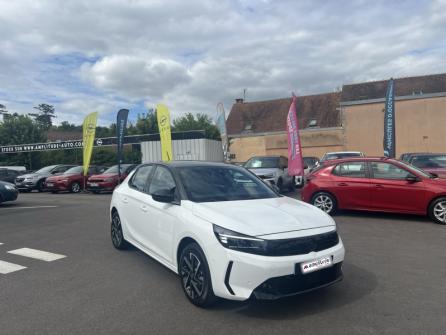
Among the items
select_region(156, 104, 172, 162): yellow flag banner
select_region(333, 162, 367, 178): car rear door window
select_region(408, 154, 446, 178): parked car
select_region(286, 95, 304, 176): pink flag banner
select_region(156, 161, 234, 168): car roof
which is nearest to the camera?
select_region(156, 161, 234, 168): car roof

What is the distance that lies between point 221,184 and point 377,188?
5293mm

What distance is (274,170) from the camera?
1441 cm

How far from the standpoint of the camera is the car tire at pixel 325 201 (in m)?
9.23

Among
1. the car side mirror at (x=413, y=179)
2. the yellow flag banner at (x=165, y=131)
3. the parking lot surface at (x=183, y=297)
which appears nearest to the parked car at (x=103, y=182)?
the yellow flag banner at (x=165, y=131)

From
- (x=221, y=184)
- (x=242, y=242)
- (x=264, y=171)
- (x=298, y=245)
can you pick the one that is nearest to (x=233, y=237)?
(x=242, y=242)

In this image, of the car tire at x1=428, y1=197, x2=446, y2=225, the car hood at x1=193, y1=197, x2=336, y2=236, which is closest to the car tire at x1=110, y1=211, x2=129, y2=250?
the car hood at x1=193, y1=197, x2=336, y2=236

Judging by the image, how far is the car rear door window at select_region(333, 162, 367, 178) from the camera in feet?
29.3

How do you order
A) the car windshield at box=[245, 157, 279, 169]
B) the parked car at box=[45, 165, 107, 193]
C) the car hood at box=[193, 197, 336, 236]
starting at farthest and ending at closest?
the parked car at box=[45, 165, 107, 193], the car windshield at box=[245, 157, 279, 169], the car hood at box=[193, 197, 336, 236]

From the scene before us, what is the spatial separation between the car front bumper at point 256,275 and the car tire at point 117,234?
3.13 m

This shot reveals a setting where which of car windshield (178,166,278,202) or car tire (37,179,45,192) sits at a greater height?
car windshield (178,166,278,202)

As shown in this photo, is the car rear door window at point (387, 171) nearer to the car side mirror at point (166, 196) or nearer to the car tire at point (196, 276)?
the car side mirror at point (166, 196)

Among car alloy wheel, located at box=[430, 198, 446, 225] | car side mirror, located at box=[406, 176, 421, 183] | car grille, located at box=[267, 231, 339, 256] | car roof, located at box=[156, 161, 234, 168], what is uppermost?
car roof, located at box=[156, 161, 234, 168]

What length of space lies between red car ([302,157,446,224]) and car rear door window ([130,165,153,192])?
16.7 feet

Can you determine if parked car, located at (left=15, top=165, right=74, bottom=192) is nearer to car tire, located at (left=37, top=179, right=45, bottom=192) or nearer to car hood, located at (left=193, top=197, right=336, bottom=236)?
car tire, located at (left=37, top=179, right=45, bottom=192)
